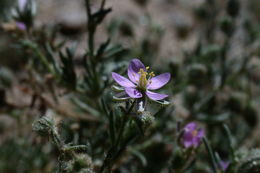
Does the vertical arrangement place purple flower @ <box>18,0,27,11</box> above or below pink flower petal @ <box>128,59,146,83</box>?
above

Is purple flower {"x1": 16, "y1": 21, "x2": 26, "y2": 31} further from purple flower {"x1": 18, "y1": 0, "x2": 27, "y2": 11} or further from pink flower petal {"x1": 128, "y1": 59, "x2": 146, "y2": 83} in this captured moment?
pink flower petal {"x1": 128, "y1": 59, "x2": 146, "y2": 83}

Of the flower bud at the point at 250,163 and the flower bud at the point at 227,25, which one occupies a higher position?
the flower bud at the point at 227,25

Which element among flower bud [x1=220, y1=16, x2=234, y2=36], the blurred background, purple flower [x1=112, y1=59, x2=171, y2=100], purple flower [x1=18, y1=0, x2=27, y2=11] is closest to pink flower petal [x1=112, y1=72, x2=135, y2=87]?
purple flower [x1=112, y1=59, x2=171, y2=100]

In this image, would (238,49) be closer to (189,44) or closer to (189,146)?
(189,44)

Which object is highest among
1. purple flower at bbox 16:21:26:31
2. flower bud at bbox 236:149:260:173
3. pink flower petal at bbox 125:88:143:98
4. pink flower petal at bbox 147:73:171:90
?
purple flower at bbox 16:21:26:31

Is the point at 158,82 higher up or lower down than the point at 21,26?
lower down

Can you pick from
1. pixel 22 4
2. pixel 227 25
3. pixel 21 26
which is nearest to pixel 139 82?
pixel 21 26

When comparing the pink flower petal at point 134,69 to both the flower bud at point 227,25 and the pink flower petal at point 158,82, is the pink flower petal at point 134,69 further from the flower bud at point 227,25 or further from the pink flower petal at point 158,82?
the flower bud at point 227,25

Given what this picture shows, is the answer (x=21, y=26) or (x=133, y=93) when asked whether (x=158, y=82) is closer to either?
(x=133, y=93)

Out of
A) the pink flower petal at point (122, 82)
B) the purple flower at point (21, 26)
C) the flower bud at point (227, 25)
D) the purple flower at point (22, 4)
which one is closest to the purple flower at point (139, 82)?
the pink flower petal at point (122, 82)
